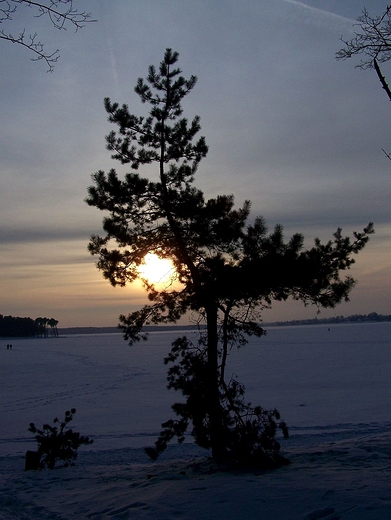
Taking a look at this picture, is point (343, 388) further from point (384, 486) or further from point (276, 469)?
point (384, 486)

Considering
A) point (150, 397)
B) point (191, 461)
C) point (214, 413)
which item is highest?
point (214, 413)

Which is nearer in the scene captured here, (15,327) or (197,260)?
(197,260)

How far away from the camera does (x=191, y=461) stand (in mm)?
11055

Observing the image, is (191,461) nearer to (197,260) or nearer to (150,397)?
(197,260)

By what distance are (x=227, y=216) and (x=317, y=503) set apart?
660cm

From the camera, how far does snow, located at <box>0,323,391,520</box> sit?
6508 millimetres

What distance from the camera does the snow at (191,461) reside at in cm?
651

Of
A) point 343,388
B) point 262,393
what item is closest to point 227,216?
point 262,393

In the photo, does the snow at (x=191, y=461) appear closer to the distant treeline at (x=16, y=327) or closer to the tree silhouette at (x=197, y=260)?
the tree silhouette at (x=197, y=260)

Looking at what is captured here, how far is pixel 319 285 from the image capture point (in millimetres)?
10734

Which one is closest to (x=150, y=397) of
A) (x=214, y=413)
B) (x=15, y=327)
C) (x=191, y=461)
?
(x=191, y=461)

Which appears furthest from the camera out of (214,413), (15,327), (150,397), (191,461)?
(15,327)

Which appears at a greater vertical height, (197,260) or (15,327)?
(197,260)

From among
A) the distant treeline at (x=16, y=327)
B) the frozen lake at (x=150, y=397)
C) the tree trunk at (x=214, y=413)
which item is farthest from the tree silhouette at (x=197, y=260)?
the distant treeline at (x=16, y=327)
